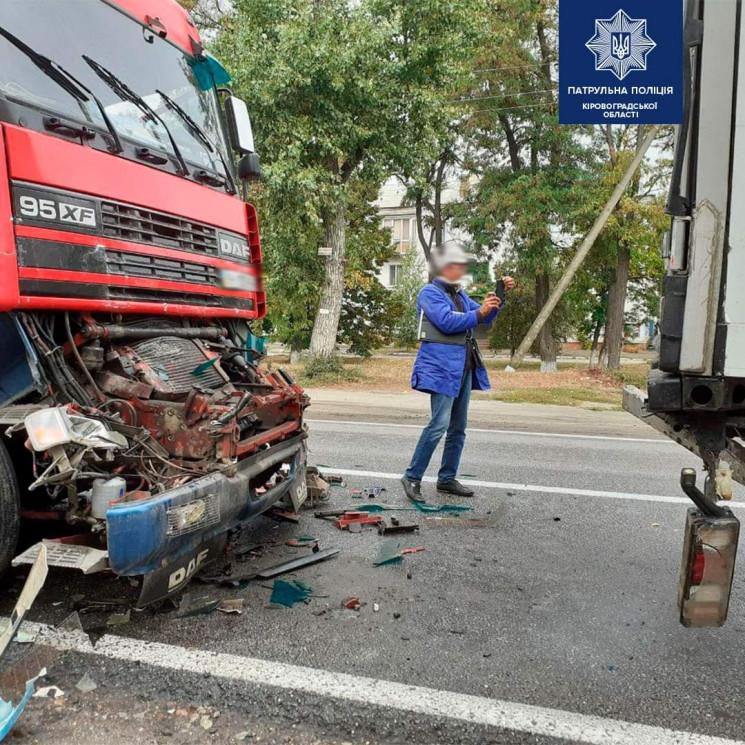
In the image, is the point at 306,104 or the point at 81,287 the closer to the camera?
the point at 81,287

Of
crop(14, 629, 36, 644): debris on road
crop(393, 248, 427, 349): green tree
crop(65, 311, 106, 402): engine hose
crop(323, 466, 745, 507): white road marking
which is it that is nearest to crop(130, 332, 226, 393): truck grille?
crop(65, 311, 106, 402): engine hose

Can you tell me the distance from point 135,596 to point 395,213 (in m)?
41.4

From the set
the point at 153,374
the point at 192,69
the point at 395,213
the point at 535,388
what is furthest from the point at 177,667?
the point at 395,213

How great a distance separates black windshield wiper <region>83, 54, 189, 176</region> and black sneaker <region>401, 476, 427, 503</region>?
8.95ft

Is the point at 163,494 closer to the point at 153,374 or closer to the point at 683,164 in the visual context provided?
the point at 153,374

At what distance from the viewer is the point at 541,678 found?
2670 mm

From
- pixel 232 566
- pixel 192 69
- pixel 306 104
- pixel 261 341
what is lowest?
pixel 232 566

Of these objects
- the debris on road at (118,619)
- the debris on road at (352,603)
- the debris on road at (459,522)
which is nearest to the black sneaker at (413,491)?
the debris on road at (459,522)

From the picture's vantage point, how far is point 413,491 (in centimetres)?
511

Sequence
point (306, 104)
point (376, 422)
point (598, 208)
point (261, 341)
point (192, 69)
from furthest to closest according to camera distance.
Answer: point (598, 208) → point (306, 104) → point (376, 422) → point (261, 341) → point (192, 69)

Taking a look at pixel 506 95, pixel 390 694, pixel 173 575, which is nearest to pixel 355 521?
pixel 173 575

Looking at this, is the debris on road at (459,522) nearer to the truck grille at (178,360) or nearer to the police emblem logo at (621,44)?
the truck grille at (178,360)

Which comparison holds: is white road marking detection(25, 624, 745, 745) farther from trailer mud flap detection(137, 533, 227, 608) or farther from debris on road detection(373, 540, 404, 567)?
debris on road detection(373, 540, 404, 567)

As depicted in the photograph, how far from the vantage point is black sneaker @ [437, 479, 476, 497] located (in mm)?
5273
